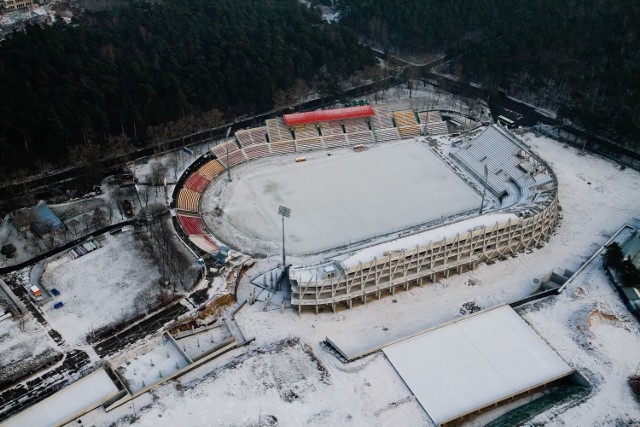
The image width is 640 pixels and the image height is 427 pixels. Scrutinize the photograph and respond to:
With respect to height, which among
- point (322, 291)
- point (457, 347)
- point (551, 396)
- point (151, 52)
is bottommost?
point (551, 396)

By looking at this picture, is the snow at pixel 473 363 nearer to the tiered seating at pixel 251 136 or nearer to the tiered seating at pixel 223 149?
the tiered seating at pixel 223 149

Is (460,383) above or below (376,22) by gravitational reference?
below

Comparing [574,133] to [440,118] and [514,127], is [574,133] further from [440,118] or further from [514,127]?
[440,118]

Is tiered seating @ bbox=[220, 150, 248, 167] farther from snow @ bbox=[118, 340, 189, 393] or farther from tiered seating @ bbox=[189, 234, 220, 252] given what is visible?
snow @ bbox=[118, 340, 189, 393]

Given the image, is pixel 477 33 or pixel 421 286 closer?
pixel 421 286

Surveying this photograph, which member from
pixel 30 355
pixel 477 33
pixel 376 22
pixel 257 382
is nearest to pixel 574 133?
pixel 477 33

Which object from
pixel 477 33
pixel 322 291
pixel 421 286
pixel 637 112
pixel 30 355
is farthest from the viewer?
pixel 477 33

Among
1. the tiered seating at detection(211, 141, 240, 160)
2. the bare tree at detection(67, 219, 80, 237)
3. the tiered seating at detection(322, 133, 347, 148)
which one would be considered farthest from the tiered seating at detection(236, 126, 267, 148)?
the bare tree at detection(67, 219, 80, 237)
